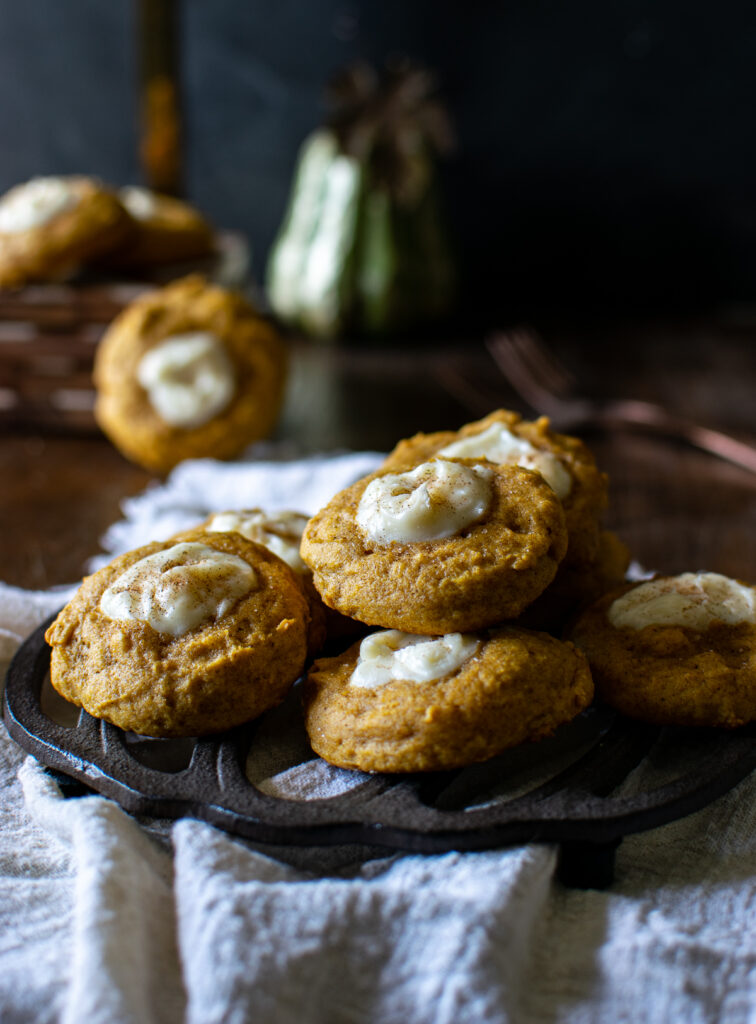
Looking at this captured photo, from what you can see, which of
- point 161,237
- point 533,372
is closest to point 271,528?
point 161,237

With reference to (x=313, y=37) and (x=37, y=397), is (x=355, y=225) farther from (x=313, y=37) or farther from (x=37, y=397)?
(x=37, y=397)

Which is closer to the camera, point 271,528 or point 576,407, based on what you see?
point 271,528

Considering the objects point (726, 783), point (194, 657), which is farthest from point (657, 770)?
point (194, 657)

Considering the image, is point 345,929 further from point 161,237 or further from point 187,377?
point 161,237

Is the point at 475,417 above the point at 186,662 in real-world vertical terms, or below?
below

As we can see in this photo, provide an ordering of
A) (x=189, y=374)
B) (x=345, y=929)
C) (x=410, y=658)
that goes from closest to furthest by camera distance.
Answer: (x=345, y=929) < (x=410, y=658) < (x=189, y=374)

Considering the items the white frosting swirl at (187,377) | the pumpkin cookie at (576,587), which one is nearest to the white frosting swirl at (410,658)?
the pumpkin cookie at (576,587)

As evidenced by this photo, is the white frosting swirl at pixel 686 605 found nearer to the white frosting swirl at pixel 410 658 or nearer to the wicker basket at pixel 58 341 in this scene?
the white frosting swirl at pixel 410 658
